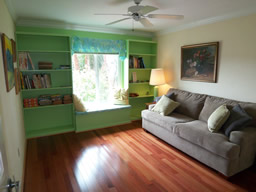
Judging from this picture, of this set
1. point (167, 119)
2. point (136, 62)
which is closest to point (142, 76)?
point (136, 62)

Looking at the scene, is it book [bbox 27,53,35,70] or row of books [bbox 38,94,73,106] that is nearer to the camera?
book [bbox 27,53,35,70]

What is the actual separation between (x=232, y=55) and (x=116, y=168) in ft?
8.99

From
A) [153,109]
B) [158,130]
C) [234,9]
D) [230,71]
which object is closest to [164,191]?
[158,130]

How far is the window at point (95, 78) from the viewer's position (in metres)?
4.14

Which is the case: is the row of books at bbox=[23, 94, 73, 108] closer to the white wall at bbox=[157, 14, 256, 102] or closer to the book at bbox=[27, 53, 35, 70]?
the book at bbox=[27, 53, 35, 70]

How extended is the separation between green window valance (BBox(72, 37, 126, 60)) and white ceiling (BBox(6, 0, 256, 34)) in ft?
1.53

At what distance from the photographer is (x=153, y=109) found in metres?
3.78

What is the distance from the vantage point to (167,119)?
3.28 metres

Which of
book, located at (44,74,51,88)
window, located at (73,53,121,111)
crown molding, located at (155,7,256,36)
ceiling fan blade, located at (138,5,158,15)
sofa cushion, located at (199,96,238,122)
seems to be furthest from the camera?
window, located at (73,53,121,111)

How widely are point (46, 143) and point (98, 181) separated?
1.65 meters

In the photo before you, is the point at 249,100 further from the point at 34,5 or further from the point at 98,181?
the point at 34,5

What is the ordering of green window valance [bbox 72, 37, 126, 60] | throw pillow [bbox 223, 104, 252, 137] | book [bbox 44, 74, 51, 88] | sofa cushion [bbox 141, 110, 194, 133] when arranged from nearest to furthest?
1. throw pillow [bbox 223, 104, 252, 137]
2. sofa cushion [bbox 141, 110, 194, 133]
3. book [bbox 44, 74, 51, 88]
4. green window valance [bbox 72, 37, 126, 60]

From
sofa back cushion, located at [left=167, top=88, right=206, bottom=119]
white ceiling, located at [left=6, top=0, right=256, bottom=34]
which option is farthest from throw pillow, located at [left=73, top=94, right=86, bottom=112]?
sofa back cushion, located at [left=167, top=88, right=206, bottom=119]

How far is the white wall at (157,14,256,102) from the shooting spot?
2.82m
